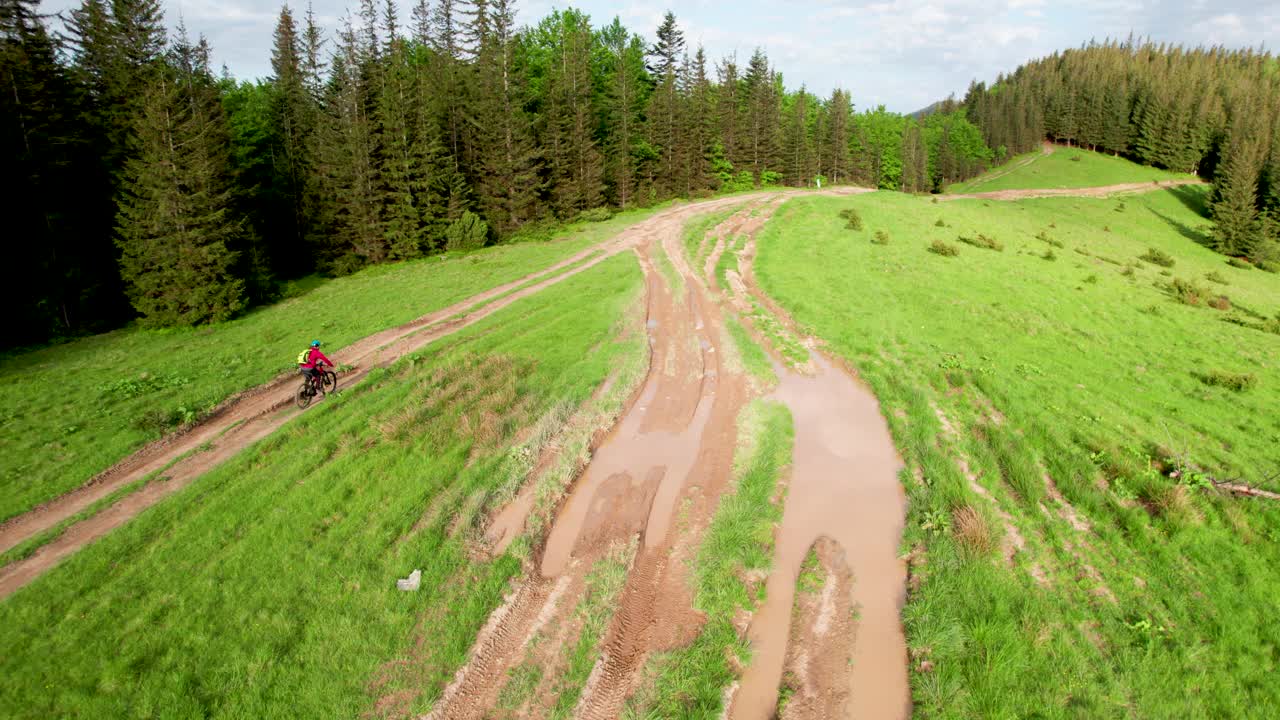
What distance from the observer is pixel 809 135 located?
316ft

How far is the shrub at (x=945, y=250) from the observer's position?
33.8 m

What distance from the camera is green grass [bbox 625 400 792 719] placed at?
22.7 feet

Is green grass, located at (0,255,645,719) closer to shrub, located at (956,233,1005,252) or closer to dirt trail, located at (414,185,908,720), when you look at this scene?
dirt trail, located at (414,185,908,720)

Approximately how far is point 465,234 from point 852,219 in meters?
31.7

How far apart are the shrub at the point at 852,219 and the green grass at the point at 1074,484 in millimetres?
13238

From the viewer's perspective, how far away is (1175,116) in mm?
101062

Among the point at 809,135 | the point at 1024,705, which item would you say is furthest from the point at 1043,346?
the point at 809,135

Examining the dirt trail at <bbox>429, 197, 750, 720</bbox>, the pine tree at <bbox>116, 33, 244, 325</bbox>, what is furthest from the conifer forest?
the dirt trail at <bbox>429, 197, 750, 720</bbox>

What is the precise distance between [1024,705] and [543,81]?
61.6m

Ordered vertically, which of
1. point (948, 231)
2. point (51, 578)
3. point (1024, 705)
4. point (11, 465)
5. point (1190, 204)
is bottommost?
point (1024, 705)

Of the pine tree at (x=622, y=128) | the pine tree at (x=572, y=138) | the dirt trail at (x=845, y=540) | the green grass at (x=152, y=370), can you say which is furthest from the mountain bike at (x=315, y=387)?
the pine tree at (x=622, y=128)

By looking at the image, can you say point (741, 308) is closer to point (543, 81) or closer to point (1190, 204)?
point (543, 81)

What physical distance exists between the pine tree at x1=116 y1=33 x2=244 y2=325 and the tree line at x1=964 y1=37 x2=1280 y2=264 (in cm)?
8660

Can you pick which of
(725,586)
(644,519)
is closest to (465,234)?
(644,519)
